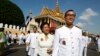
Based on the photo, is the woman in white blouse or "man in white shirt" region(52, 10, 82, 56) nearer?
"man in white shirt" region(52, 10, 82, 56)

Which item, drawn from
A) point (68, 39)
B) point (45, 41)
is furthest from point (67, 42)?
point (45, 41)

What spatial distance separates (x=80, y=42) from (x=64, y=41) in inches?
12.2

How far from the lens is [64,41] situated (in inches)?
226

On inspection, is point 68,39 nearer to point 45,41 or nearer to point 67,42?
point 67,42

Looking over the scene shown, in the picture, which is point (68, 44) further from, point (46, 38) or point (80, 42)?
point (46, 38)

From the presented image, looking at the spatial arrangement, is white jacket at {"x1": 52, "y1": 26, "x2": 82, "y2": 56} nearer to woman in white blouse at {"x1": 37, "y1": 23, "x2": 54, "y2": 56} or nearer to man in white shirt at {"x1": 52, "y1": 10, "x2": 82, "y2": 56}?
man in white shirt at {"x1": 52, "y1": 10, "x2": 82, "y2": 56}

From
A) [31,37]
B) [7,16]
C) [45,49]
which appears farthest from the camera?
[7,16]

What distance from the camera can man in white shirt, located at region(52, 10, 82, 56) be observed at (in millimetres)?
5650

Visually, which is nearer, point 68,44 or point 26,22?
point 68,44

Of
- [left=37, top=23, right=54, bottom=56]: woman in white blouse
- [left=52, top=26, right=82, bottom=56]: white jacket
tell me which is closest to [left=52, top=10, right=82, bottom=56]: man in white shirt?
[left=52, top=26, right=82, bottom=56]: white jacket

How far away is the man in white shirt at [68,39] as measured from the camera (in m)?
5.65

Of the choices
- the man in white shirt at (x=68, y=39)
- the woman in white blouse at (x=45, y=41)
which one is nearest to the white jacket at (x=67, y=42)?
the man in white shirt at (x=68, y=39)

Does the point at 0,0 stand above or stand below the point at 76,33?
above

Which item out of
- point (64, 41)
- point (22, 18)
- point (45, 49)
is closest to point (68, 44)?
point (64, 41)
